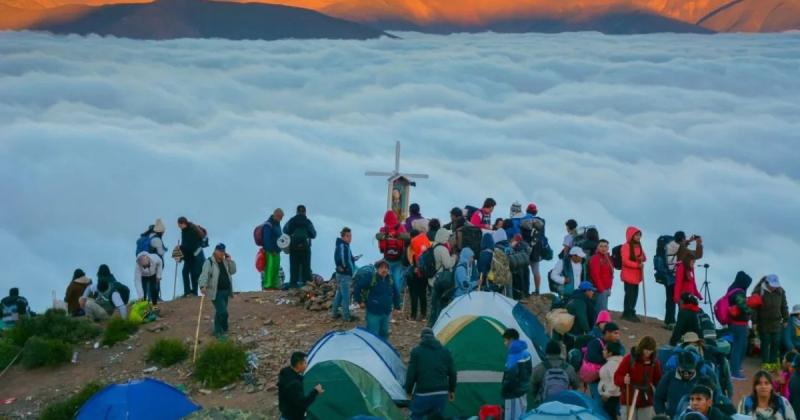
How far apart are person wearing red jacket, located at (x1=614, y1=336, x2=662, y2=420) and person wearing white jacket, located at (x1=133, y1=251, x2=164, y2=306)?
8.59 metres

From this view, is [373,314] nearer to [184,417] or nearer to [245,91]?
[184,417]

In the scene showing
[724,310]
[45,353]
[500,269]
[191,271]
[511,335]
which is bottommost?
[45,353]

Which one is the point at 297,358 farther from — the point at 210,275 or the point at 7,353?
the point at 7,353

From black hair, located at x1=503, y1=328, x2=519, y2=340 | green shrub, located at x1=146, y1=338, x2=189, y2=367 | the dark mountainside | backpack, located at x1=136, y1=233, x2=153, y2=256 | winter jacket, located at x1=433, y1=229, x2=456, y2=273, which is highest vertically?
the dark mountainside

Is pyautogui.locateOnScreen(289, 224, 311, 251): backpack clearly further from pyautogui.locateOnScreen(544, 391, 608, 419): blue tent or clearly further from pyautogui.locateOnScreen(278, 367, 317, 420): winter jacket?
pyautogui.locateOnScreen(544, 391, 608, 419): blue tent

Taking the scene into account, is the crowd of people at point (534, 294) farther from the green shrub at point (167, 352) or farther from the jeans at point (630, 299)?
the green shrub at point (167, 352)

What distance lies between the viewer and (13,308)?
14.9 m

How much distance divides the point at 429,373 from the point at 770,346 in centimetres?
534

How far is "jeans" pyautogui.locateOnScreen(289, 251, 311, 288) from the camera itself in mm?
15195

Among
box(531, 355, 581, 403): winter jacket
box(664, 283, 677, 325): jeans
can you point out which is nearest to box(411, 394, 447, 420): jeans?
box(531, 355, 581, 403): winter jacket

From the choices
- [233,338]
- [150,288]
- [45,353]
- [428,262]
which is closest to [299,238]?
[233,338]

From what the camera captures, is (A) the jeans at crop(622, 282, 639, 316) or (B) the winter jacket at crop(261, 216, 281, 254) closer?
(A) the jeans at crop(622, 282, 639, 316)

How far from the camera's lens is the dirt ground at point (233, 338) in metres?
11.9

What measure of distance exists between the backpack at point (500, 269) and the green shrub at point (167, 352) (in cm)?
435
